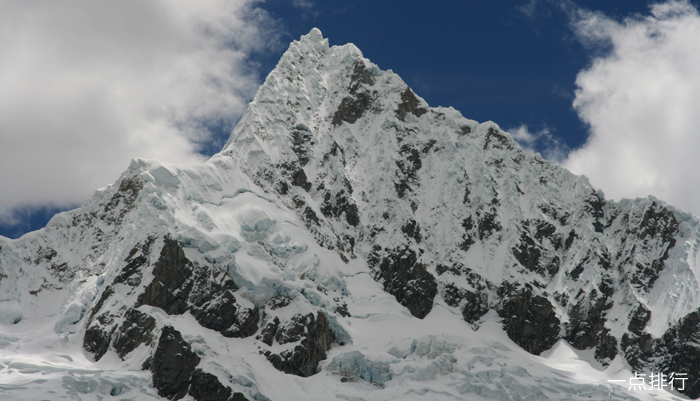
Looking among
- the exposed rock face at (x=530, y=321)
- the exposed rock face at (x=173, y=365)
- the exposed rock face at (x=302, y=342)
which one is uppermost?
the exposed rock face at (x=530, y=321)

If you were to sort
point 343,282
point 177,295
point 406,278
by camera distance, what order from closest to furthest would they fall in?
point 177,295 < point 343,282 < point 406,278

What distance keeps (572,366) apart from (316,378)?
63.5 meters

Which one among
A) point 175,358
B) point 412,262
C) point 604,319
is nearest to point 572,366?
point 604,319

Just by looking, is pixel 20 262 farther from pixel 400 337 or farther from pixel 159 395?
pixel 400 337

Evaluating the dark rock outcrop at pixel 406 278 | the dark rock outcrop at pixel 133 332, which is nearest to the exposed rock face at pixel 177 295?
the dark rock outcrop at pixel 133 332

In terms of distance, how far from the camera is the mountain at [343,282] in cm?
12481

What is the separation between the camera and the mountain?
125m

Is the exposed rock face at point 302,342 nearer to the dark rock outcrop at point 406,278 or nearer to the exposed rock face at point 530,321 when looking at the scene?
the dark rock outcrop at point 406,278

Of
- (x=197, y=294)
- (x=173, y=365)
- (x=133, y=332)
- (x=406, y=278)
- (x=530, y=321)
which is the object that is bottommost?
(x=173, y=365)

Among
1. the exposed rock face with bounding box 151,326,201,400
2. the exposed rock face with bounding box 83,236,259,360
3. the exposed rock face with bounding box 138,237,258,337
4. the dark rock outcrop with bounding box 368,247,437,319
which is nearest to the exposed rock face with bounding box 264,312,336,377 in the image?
the exposed rock face with bounding box 138,237,258,337

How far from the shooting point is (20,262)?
152m

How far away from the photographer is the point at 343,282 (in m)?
160

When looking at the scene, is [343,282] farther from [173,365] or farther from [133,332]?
[173,365]

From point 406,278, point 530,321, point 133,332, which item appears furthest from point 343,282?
point 133,332
